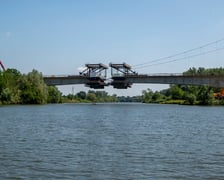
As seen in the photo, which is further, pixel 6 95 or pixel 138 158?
pixel 6 95

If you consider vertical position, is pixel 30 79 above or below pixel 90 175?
above

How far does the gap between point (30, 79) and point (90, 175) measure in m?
104

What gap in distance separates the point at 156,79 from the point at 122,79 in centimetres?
1505

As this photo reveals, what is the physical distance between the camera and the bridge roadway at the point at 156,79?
106m

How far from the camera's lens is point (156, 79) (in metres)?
117

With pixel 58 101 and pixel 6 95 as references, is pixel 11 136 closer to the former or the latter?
pixel 6 95

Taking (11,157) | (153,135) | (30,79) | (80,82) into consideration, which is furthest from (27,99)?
(11,157)

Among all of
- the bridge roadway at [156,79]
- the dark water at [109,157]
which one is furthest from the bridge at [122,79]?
the dark water at [109,157]

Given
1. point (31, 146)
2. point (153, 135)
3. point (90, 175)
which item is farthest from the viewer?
point (153, 135)

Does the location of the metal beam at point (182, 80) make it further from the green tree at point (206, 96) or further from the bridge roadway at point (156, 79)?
the green tree at point (206, 96)

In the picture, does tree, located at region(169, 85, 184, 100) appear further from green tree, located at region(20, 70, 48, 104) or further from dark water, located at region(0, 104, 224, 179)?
dark water, located at region(0, 104, 224, 179)

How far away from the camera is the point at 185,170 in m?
18.7

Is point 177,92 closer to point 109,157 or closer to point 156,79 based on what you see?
point 156,79

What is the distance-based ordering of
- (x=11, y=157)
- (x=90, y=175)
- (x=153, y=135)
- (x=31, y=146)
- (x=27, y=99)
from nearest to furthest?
(x=90, y=175), (x=11, y=157), (x=31, y=146), (x=153, y=135), (x=27, y=99)
